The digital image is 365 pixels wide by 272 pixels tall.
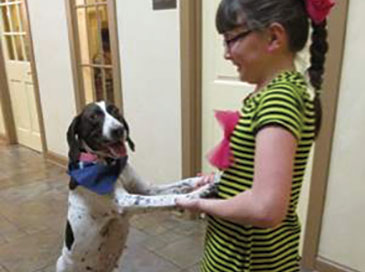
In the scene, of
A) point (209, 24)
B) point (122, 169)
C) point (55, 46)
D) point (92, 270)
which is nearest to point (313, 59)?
point (122, 169)

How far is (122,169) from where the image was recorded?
4.94 ft

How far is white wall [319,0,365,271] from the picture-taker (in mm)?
1747

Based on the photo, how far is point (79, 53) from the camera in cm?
356

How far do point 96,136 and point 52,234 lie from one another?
1.53m

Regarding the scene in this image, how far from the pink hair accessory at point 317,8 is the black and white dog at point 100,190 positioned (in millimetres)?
776

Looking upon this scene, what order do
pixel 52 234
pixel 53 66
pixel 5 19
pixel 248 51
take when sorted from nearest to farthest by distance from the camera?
1. pixel 248 51
2. pixel 52 234
3. pixel 53 66
4. pixel 5 19

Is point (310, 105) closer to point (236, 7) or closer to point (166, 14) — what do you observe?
point (236, 7)

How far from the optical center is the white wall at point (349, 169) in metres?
1.75

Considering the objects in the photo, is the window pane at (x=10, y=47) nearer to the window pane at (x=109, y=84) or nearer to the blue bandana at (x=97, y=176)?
the window pane at (x=109, y=84)

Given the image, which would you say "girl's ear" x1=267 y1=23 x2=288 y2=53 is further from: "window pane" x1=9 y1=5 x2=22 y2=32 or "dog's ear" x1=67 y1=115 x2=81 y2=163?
"window pane" x1=9 y1=5 x2=22 y2=32

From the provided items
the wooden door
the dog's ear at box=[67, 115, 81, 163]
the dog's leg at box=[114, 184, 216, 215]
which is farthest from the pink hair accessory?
the wooden door

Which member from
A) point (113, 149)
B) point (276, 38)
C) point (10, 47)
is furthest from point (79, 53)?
point (276, 38)

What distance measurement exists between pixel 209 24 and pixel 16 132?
3.75m

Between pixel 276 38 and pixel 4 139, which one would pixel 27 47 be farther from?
pixel 276 38
